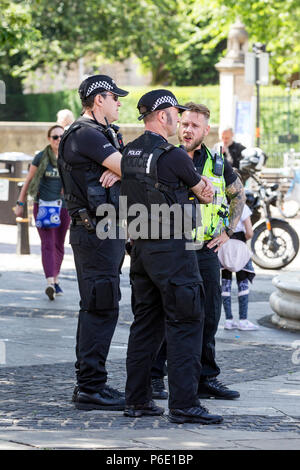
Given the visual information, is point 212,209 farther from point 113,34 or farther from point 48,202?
point 113,34

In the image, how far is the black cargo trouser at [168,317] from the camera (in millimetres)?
5977

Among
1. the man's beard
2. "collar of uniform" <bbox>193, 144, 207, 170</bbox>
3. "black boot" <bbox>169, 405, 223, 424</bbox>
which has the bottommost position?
"black boot" <bbox>169, 405, 223, 424</bbox>

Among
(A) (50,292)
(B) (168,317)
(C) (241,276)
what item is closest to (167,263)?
(B) (168,317)

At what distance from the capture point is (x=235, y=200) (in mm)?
7355

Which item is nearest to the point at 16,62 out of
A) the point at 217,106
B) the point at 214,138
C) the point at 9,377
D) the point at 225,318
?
the point at 217,106

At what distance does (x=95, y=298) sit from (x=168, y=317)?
0.55 meters

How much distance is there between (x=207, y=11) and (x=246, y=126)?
6604 mm

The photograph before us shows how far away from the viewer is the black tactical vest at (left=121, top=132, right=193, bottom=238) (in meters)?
5.94

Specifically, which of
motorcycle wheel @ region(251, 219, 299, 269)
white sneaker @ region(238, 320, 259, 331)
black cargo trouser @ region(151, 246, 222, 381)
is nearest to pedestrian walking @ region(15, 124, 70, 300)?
white sneaker @ region(238, 320, 259, 331)

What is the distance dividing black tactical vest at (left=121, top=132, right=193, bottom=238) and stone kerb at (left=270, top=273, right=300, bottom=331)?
384cm

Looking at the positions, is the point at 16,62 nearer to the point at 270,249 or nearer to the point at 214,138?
the point at 214,138

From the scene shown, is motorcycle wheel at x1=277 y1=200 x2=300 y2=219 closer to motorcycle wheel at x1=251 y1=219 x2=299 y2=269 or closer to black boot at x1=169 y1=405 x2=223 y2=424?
motorcycle wheel at x1=251 y1=219 x2=299 y2=269
